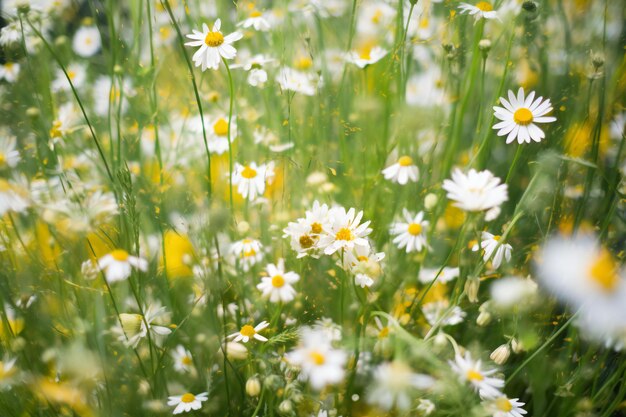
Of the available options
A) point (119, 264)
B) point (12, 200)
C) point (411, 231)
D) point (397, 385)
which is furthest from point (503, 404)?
point (12, 200)

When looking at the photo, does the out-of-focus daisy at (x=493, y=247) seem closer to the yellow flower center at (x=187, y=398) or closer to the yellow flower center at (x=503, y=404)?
the yellow flower center at (x=503, y=404)

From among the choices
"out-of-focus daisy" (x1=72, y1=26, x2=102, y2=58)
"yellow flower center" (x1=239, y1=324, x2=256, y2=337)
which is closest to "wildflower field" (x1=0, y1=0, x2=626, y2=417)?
"yellow flower center" (x1=239, y1=324, x2=256, y2=337)

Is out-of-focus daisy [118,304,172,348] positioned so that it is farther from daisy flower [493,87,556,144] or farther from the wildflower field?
daisy flower [493,87,556,144]

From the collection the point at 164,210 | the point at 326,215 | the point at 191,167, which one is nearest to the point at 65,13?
the point at 191,167

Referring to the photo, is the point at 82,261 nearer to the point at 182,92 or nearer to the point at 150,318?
the point at 150,318

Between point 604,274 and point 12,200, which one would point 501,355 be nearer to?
point 604,274

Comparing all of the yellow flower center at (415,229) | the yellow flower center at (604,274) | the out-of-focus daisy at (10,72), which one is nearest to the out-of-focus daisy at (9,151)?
the out-of-focus daisy at (10,72)

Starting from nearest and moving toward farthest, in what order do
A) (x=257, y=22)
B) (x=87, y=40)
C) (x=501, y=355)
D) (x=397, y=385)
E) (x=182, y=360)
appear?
(x=397, y=385)
(x=501, y=355)
(x=182, y=360)
(x=257, y=22)
(x=87, y=40)
